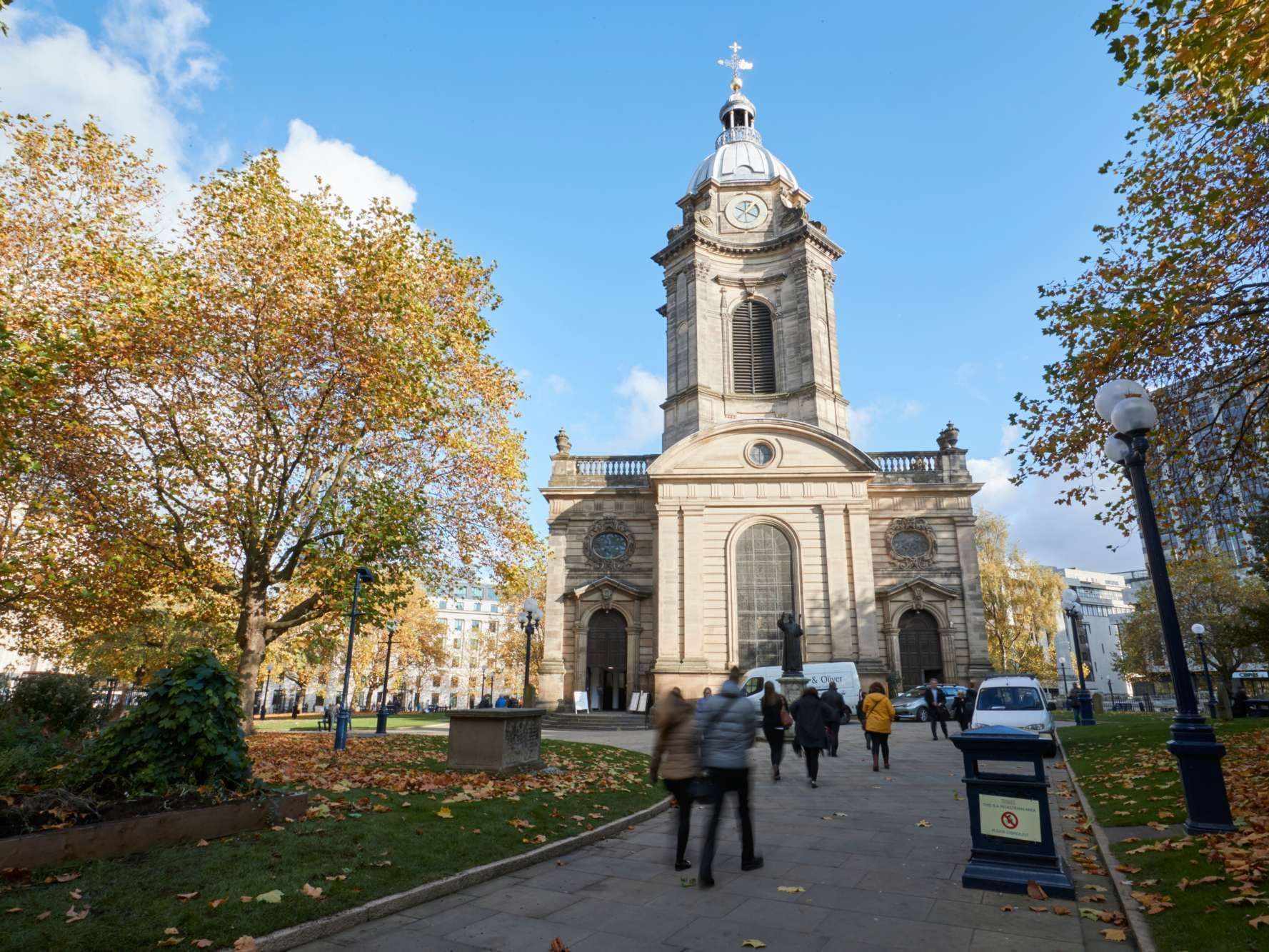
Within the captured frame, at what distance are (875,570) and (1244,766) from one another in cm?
2202

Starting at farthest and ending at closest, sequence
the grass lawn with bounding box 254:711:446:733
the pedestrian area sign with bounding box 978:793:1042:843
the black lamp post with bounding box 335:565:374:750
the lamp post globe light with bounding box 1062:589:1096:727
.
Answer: the grass lawn with bounding box 254:711:446:733 < the lamp post globe light with bounding box 1062:589:1096:727 < the black lamp post with bounding box 335:565:374:750 < the pedestrian area sign with bounding box 978:793:1042:843

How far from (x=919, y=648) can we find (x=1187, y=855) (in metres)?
27.2

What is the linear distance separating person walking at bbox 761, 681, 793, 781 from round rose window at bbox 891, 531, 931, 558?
2165 cm

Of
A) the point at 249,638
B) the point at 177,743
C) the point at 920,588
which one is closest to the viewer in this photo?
the point at 177,743

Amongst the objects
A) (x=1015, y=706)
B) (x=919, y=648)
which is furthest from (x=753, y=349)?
(x=1015, y=706)

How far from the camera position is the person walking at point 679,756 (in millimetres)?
6824

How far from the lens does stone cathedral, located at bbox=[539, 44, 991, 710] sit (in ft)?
100

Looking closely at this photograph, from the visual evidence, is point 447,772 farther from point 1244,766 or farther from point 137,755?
point 1244,766

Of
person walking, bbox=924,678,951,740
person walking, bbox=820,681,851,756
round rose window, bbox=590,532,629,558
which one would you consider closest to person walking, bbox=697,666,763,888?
person walking, bbox=820,681,851,756

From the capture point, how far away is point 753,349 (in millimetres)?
37906

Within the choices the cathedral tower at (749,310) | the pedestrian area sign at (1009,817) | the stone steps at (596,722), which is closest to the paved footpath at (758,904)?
the pedestrian area sign at (1009,817)

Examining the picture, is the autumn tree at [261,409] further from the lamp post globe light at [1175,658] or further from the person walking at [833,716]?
the lamp post globe light at [1175,658]

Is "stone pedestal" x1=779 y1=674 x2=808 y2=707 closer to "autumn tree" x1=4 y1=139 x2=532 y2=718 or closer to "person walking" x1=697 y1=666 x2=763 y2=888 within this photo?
"autumn tree" x1=4 y1=139 x2=532 y2=718

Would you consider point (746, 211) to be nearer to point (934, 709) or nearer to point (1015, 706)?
point (934, 709)
